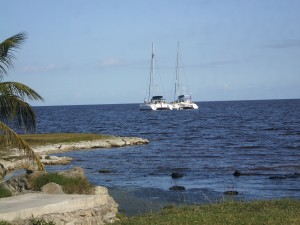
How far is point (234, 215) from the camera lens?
12.0 metres

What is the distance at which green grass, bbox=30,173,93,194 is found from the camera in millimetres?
16109

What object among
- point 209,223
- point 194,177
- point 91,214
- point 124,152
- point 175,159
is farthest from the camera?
point 124,152

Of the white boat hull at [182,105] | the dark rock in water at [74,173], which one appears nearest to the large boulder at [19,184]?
the dark rock in water at [74,173]

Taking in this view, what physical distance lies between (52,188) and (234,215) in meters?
5.73

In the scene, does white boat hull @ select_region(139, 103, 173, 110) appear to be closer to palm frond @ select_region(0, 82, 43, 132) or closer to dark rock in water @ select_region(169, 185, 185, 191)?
dark rock in water @ select_region(169, 185, 185, 191)

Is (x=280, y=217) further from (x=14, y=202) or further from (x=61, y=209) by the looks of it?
(x=14, y=202)

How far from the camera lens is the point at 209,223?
11156mm

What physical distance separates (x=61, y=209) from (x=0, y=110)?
5.67 metres

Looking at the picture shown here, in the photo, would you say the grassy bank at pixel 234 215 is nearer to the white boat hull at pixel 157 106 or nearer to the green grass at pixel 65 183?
the green grass at pixel 65 183

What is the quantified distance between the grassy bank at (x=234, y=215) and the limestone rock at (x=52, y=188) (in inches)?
118

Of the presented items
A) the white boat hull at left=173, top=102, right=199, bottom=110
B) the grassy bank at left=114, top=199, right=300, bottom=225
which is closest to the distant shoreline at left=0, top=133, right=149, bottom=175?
the grassy bank at left=114, top=199, right=300, bottom=225

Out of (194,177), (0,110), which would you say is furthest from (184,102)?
(0,110)

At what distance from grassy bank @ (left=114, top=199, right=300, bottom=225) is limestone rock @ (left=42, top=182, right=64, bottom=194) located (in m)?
3.00

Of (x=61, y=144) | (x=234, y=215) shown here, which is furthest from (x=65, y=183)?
(x=61, y=144)
